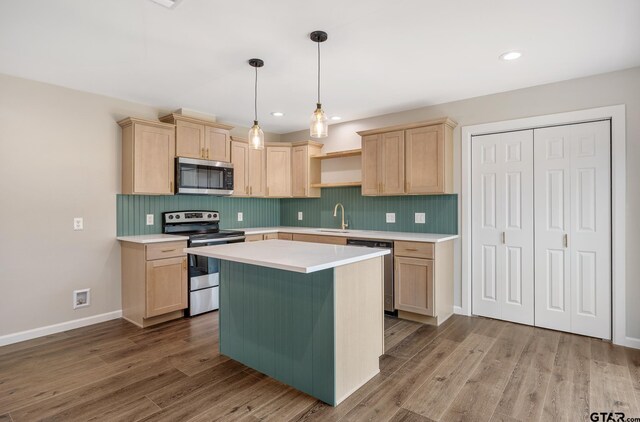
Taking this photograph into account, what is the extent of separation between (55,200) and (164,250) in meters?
1.10

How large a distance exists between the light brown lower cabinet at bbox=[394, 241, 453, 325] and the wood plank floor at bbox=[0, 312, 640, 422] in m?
0.31

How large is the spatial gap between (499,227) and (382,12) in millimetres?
2540

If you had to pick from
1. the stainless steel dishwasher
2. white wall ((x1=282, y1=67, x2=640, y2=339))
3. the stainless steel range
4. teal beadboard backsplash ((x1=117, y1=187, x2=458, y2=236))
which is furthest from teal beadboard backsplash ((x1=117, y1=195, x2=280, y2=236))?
the stainless steel dishwasher

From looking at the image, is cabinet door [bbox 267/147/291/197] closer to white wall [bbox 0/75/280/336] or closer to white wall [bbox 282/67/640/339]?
white wall [bbox 282/67/640/339]

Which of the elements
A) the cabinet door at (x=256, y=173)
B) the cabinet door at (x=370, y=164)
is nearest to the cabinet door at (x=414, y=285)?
the cabinet door at (x=370, y=164)

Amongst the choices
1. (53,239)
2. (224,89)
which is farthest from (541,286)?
(53,239)

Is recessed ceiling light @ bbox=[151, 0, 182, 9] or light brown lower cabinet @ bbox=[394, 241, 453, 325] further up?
recessed ceiling light @ bbox=[151, 0, 182, 9]

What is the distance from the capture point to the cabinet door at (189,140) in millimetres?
3920

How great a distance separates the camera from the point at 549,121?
3270 millimetres

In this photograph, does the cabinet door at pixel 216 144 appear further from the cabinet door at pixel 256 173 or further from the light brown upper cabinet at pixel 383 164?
the light brown upper cabinet at pixel 383 164

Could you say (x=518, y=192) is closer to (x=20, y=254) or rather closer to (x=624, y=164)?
(x=624, y=164)

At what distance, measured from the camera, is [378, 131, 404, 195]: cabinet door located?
3922mm

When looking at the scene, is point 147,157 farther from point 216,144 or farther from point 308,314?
point 308,314

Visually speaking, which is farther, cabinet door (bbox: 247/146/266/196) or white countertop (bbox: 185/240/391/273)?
cabinet door (bbox: 247/146/266/196)
